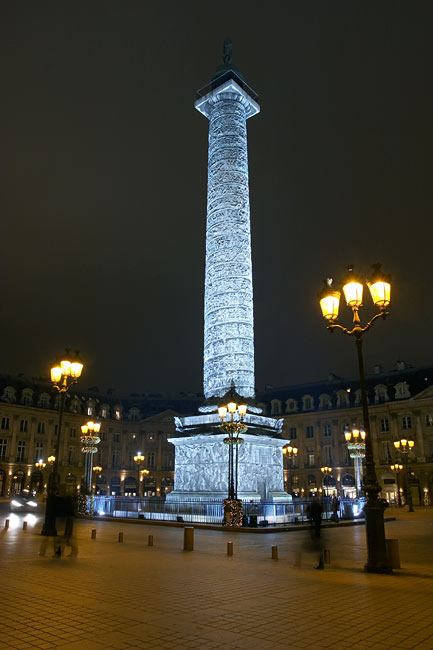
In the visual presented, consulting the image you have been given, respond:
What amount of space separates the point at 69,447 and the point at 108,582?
50083 millimetres

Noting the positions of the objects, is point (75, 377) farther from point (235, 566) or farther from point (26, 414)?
point (26, 414)

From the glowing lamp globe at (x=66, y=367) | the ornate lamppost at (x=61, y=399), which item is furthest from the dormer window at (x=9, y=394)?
the glowing lamp globe at (x=66, y=367)

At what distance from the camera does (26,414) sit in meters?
51.6

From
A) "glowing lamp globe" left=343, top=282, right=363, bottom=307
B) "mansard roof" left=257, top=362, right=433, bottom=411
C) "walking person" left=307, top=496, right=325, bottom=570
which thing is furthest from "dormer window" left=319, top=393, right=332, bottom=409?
"glowing lamp globe" left=343, top=282, right=363, bottom=307

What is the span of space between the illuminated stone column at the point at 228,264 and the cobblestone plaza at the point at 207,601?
12.6 meters

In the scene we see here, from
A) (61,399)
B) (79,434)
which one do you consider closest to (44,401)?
(79,434)

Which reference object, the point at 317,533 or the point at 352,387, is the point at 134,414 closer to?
the point at 352,387

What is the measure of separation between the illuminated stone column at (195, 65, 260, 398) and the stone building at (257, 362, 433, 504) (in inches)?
1056

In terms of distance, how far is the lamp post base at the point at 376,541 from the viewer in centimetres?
870

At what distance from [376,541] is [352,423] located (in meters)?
40.6

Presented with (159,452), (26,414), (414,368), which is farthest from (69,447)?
(414,368)

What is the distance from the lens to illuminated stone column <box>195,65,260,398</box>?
2369cm

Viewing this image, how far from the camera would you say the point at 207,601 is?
6.55m

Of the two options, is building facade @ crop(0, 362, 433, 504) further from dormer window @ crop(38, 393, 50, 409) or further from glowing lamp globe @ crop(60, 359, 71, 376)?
glowing lamp globe @ crop(60, 359, 71, 376)
